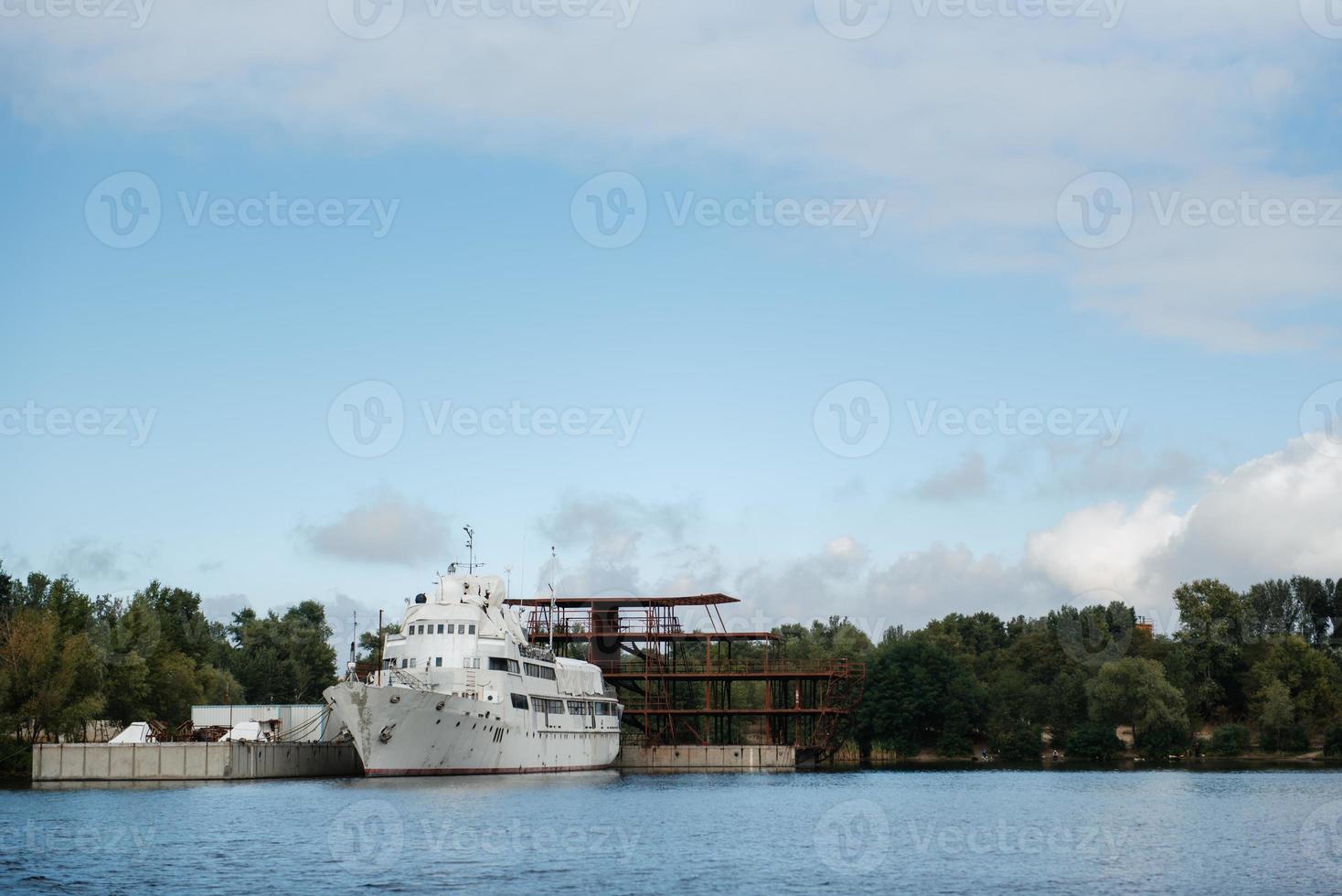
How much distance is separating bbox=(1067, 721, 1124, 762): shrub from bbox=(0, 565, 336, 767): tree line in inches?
2906

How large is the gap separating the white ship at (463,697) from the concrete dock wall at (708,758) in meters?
15.0

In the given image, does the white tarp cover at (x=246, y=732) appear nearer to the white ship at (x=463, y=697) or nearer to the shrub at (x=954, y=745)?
the white ship at (x=463, y=697)

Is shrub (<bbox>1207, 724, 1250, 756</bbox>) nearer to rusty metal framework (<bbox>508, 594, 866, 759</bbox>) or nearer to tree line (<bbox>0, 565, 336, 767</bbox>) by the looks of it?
rusty metal framework (<bbox>508, 594, 866, 759</bbox>)

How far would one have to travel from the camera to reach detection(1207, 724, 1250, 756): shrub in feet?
388

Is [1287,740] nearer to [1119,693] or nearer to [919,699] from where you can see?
[1119,693]

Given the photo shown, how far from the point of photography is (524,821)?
183 feet

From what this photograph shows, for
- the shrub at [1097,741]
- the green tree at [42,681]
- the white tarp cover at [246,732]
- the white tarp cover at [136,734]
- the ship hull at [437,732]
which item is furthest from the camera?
the shrub at [1097,741]

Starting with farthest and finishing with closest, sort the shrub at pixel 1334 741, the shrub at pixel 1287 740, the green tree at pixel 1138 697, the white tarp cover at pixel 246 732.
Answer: the shrub at pixel 1287 740 → the green tree at pixel 1138 697 → the shrub at pixel 1334 741 → the white tarp cover at pixel 246 732

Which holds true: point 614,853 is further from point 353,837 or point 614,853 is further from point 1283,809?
point 1283,809

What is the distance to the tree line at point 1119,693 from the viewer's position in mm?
115625

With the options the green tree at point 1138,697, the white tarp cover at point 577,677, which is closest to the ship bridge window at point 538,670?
the white tarp cover at point 577,677

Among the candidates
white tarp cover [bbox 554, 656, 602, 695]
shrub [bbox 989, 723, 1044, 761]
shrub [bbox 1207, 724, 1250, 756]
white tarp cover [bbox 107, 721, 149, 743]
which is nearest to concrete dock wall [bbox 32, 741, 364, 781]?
white tarp cover [bbox 107, 721, 149, 743]

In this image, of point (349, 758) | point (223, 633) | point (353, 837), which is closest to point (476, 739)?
point (349, 758)

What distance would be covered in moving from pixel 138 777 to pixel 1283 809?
6221 centimetres
